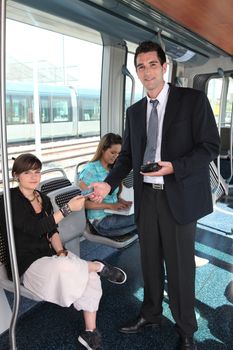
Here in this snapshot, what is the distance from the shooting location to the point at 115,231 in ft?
9.94

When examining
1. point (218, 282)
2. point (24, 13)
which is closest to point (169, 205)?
point (218, 282)

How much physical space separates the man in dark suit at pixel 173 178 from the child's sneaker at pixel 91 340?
57 cm

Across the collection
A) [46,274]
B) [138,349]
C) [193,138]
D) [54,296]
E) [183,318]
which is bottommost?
[138,349]

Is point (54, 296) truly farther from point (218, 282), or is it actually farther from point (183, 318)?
point (218, 282)

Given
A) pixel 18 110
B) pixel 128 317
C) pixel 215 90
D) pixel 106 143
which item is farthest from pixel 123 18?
pixel 215 90

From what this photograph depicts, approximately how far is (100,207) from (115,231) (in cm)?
26

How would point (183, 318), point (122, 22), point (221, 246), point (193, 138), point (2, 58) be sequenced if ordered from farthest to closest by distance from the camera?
1. point (221, 246)
2. point (122, 22)
3. point (183, 318)
4. point (193, 138)
5. point (2, 58)

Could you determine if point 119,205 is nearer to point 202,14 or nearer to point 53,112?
point 53,112

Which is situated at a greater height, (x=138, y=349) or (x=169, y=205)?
(x=169, y=205)

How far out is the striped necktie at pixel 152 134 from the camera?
2129mm

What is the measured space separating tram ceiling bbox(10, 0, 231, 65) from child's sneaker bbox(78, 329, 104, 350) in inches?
99.1

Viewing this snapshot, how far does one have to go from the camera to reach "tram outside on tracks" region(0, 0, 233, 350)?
2508 mm

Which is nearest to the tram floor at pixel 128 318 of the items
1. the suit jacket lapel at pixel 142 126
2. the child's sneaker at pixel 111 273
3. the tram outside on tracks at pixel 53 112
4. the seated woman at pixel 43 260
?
the seated woman at pixel 43 260

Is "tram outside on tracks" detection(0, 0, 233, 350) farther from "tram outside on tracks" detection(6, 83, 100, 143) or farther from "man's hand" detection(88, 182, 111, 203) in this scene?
"man's hand" detection(88, 182, 111, 203)
